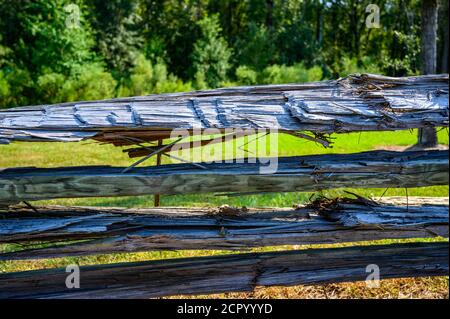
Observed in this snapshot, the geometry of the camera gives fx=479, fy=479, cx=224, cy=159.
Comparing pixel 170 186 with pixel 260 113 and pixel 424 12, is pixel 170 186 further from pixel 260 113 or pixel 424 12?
pixel 424 12

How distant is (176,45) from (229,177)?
28481mm

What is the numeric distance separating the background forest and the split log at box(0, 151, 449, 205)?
884 cm

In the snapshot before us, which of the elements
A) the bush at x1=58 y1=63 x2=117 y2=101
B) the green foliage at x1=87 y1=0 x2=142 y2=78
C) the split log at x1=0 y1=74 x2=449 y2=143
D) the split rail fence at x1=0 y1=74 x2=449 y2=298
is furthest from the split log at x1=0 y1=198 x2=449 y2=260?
the green foliage at x1=87 y1=0 x2=142 y2=78

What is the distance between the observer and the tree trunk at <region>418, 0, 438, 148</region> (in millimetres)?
9008

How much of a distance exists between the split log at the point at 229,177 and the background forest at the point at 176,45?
8.84 meters

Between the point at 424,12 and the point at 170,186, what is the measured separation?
329 inches

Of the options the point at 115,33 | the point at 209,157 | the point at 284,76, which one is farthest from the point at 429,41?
the point at 115,33

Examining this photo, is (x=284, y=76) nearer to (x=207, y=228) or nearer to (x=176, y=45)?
(x=176, y=45)

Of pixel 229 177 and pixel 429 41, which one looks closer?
pixel 229 177

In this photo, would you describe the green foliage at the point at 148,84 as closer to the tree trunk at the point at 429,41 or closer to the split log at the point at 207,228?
the tree trunk at the point at 429,41

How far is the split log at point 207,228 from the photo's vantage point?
2516 millimetres

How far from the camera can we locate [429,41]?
9.27 meters

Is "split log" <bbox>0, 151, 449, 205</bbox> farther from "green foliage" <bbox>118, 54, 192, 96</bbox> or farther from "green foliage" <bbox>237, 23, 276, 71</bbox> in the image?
"green foliage" <bbox>237, 23, 276, 71</bbox>
